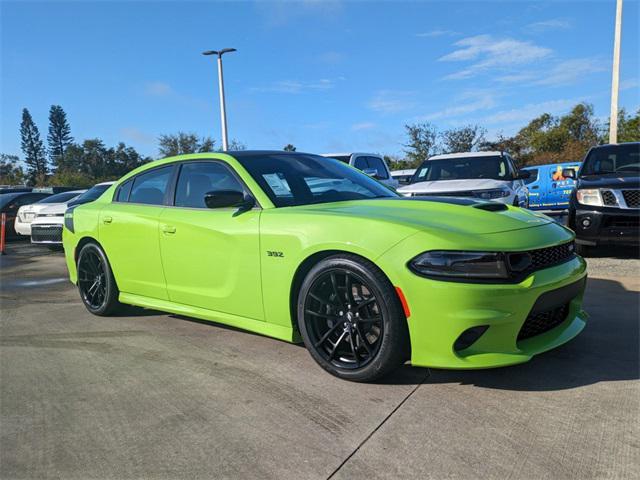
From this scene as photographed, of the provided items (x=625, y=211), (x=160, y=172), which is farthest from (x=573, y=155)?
(x=160, y=172)

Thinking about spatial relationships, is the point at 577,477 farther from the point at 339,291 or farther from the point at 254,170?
the point at 254,170

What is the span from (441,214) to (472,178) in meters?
5.89

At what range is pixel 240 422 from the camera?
2584 millimetres

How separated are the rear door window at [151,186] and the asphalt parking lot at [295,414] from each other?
1.24 metres

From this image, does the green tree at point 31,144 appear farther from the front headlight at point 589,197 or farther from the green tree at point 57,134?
the front headlight at point 589,197

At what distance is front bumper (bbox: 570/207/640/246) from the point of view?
6227 mm

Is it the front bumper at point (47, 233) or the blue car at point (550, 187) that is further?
the blue car at point (550, 187)

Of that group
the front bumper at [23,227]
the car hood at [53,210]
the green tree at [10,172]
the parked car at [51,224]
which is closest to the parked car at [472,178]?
the parked car at [51,224]

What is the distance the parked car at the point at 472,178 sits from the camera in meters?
7.63

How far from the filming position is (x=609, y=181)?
657 cm

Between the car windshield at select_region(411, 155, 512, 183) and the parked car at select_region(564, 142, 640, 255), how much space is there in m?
1.65

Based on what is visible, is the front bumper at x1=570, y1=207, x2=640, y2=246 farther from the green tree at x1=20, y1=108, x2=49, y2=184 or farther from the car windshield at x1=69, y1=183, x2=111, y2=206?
the green tree at x1=20, y1=108, x2=49, y2=184

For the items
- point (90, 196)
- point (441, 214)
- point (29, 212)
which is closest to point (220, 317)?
point (441, 214)

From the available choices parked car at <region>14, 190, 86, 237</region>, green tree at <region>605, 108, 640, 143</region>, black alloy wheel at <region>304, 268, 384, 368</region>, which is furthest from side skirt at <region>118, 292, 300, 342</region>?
green tree at <region>605, 108, 640, 143</region>
